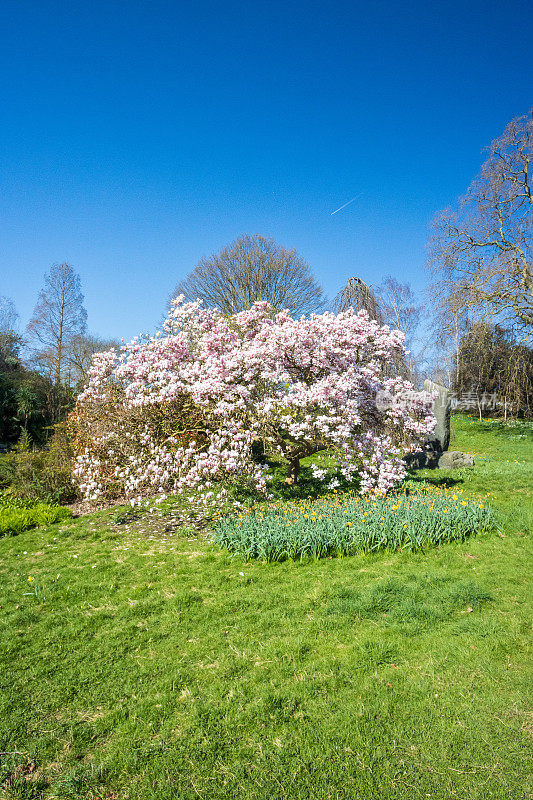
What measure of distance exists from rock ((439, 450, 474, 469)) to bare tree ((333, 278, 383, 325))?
13.9ft

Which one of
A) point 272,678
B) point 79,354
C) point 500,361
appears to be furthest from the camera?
point 79,354

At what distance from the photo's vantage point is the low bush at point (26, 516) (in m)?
7.76

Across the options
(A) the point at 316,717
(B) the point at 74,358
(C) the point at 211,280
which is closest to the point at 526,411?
(C) the point at 211,280

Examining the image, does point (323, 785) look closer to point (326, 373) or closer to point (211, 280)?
point (326, 373)

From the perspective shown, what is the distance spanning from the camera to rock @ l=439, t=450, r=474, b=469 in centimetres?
1171

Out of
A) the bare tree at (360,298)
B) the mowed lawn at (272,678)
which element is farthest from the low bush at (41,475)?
the bare tree at (360,298)

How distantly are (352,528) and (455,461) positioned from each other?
7321mm

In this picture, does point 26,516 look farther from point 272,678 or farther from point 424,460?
point 424,460

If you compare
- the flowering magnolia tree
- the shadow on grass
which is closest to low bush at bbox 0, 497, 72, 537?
the flowering magnolia tree

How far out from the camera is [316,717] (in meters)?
2.92

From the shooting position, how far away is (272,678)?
3.34m

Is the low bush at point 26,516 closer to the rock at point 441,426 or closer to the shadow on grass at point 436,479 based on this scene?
the shadow on grass at point 436,479

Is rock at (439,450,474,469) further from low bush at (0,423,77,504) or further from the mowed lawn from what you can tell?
low bush at (0,423,77,504)

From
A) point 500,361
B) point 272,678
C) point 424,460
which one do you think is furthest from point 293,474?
point 500,361
